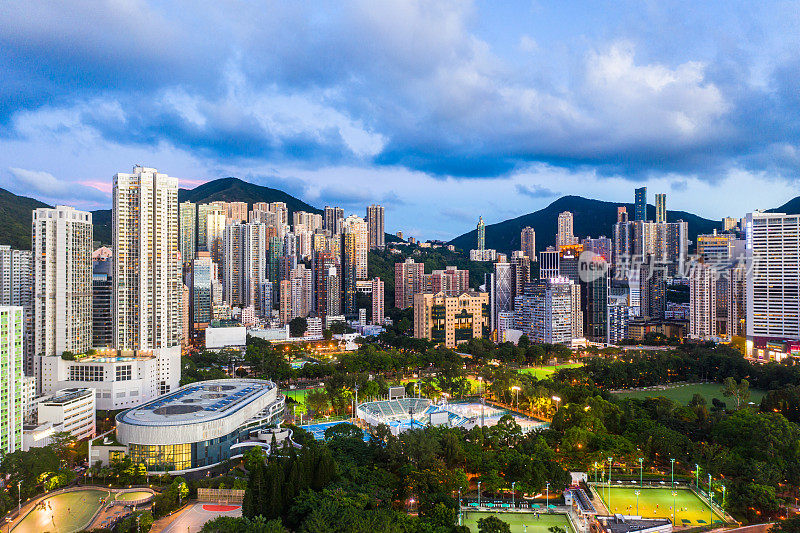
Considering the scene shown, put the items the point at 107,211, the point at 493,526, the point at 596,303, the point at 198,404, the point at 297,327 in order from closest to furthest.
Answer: the point at 493,526
the point at 198,404
the point at 297,327
the point at 596,303
the point at 107,211

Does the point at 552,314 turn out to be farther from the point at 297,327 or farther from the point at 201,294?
the point at 201,294

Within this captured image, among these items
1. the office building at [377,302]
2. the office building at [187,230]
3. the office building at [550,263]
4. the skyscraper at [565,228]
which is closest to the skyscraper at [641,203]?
the skyscraper at [565,228]

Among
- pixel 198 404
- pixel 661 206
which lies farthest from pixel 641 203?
pixel 198 404

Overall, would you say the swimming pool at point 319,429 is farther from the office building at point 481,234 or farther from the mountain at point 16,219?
the office building at point 481,234

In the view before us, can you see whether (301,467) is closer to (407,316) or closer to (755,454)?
(755,454)

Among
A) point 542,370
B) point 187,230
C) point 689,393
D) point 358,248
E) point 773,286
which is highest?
point 187,230

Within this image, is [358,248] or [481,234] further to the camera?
[481,234]
